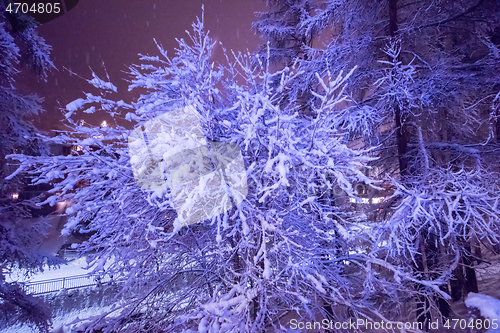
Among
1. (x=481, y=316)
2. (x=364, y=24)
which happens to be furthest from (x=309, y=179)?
(x=481, y=316)

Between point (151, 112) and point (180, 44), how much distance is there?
1187 mm

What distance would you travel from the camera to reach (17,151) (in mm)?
6879

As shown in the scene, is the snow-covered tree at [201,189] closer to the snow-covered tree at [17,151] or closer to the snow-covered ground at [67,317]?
the snow-covered tree at [17,151]

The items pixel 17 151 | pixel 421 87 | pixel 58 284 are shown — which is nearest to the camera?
pixel 421 87

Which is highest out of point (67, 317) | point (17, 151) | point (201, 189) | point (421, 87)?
point (421, 87)

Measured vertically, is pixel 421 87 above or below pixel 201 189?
above

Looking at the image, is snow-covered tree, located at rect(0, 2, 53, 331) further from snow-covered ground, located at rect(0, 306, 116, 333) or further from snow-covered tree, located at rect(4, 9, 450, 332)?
snow-covered tree, located at rect(4, 9, 450, 332)

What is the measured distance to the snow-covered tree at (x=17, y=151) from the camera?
623cm

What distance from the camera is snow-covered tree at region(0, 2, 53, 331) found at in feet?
20.4

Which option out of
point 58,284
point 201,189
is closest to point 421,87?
point 201,189

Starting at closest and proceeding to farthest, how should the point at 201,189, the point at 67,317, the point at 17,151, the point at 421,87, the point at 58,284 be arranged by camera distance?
the point at 201,189 → the point at 421,87 → the point at 17,151 → the point at 67,317 → the point at 58,284

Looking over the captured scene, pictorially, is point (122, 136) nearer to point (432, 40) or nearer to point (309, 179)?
point (309, 179)

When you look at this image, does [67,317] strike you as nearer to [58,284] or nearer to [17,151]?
[58,284]

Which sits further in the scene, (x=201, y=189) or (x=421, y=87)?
(x=421, y=87)
